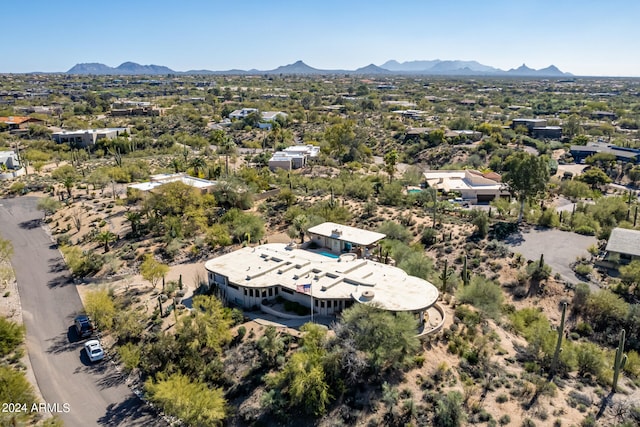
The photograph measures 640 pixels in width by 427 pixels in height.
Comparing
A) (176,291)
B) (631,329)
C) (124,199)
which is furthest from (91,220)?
(631,329)

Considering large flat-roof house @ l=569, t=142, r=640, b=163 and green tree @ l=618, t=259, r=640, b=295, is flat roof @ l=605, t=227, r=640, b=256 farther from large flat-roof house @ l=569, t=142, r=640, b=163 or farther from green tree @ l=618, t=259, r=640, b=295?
large flat-roof house @ l=569, t=142, r=640, b=163

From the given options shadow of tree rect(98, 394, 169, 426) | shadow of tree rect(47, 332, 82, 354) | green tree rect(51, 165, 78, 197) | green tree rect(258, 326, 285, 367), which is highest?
green tree rect(51, 165, 78, 197)

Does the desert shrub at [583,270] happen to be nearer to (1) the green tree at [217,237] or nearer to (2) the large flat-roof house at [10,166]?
(1) the green tree at [217,237]

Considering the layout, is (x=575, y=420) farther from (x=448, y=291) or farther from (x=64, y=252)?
(x=64, y=252)

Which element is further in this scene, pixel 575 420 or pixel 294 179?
pixel 294 179

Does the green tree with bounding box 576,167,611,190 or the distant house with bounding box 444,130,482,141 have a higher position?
the distant house with bounding box 444,130,482,141

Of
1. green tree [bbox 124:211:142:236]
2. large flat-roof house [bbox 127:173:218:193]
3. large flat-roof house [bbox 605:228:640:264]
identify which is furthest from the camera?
large flat-roof house [bbox 127:173:218:193]

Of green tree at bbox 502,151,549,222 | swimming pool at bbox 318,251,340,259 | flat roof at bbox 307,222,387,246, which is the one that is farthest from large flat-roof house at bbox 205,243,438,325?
green tree at bbox 502,151,549,222

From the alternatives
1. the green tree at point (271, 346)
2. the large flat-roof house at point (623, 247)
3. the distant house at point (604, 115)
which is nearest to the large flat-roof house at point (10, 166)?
the green tree at point (271, 346)

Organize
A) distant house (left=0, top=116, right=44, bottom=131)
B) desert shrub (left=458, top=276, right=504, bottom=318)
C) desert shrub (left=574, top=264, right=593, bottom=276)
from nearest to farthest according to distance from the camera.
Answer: desert shrub (left=458, top=276, right=504, bottom=318)
desert shrub (left=574, top=264, right=593, bottom=276)
distant house (left=0, top=116, right=44, bottom=131)
